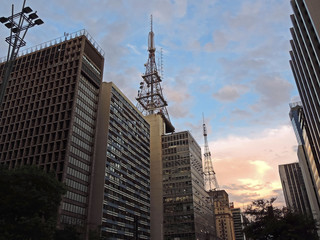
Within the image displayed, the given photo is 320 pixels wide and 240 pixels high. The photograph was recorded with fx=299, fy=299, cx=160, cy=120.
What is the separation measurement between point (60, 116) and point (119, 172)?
3240 cm

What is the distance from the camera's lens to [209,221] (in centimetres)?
17138

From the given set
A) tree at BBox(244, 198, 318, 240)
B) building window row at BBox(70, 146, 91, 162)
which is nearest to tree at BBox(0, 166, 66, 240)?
tree at BBox(244, 198, 318, 240)

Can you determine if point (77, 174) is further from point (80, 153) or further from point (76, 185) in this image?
point (80, 153)

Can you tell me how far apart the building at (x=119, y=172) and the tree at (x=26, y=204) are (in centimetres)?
6003

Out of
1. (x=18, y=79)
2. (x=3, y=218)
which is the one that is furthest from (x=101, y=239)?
(x=18, y=79)

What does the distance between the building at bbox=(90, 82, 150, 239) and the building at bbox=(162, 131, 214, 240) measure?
19.0m

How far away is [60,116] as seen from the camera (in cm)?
9575

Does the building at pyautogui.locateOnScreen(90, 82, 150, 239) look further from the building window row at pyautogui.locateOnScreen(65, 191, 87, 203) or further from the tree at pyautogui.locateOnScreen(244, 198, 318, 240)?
the tree at pyautogui.locateOnScreen(244, 198, 318, 240)

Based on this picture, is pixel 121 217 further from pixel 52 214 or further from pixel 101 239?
pixel 52 214

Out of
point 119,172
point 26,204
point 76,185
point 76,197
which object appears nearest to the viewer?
point 26,204

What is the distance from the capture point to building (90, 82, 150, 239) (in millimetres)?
101106

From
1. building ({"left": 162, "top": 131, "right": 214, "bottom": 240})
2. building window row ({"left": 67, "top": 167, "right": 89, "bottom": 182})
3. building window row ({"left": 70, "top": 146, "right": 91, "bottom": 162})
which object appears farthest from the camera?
building ({"left": 162, "top": 131, "right": 214, "bottom": 240})

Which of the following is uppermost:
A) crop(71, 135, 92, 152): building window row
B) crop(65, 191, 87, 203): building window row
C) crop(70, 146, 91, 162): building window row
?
crop(71, 135, 92, 152): building window row

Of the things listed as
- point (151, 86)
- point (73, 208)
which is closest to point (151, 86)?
point (151, 86)
